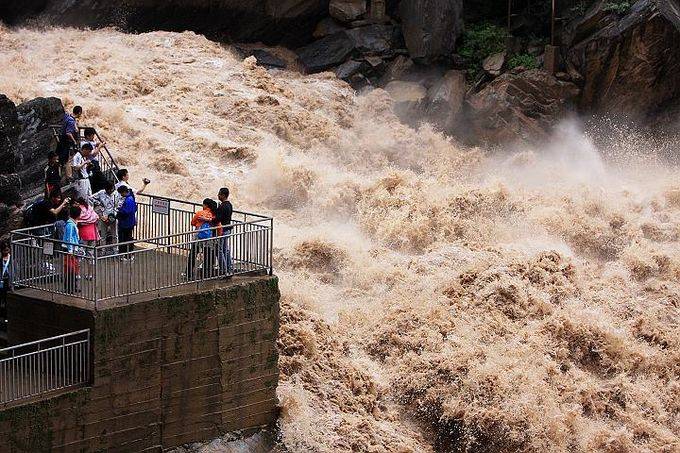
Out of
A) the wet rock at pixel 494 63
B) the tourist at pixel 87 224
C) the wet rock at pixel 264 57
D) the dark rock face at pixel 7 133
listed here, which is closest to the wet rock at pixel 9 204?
the dark rock face at pixel 7 133

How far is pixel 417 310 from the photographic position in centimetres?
2422

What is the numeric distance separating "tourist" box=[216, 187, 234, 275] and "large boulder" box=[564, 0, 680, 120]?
1891 cm

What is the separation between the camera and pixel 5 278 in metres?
18.8

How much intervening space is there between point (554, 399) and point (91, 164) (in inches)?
361

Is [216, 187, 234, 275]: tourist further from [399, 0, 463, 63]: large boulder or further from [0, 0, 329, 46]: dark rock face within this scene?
[399, 0, 463, 63]: large boulder

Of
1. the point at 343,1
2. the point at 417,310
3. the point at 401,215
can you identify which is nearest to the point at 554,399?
the point at 417,310

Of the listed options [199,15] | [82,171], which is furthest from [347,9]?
[82,171]

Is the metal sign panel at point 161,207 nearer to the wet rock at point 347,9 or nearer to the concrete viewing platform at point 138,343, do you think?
the concrete viewing platform at point 138,343

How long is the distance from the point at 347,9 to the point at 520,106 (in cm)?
633

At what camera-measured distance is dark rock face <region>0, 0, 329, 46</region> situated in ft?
116

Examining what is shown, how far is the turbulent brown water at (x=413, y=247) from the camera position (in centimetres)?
2189

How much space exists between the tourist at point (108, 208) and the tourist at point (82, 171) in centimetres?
37

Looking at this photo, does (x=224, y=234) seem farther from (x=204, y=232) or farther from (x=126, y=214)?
(x=126, y=214)

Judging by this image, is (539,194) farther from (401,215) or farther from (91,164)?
(91,164)
